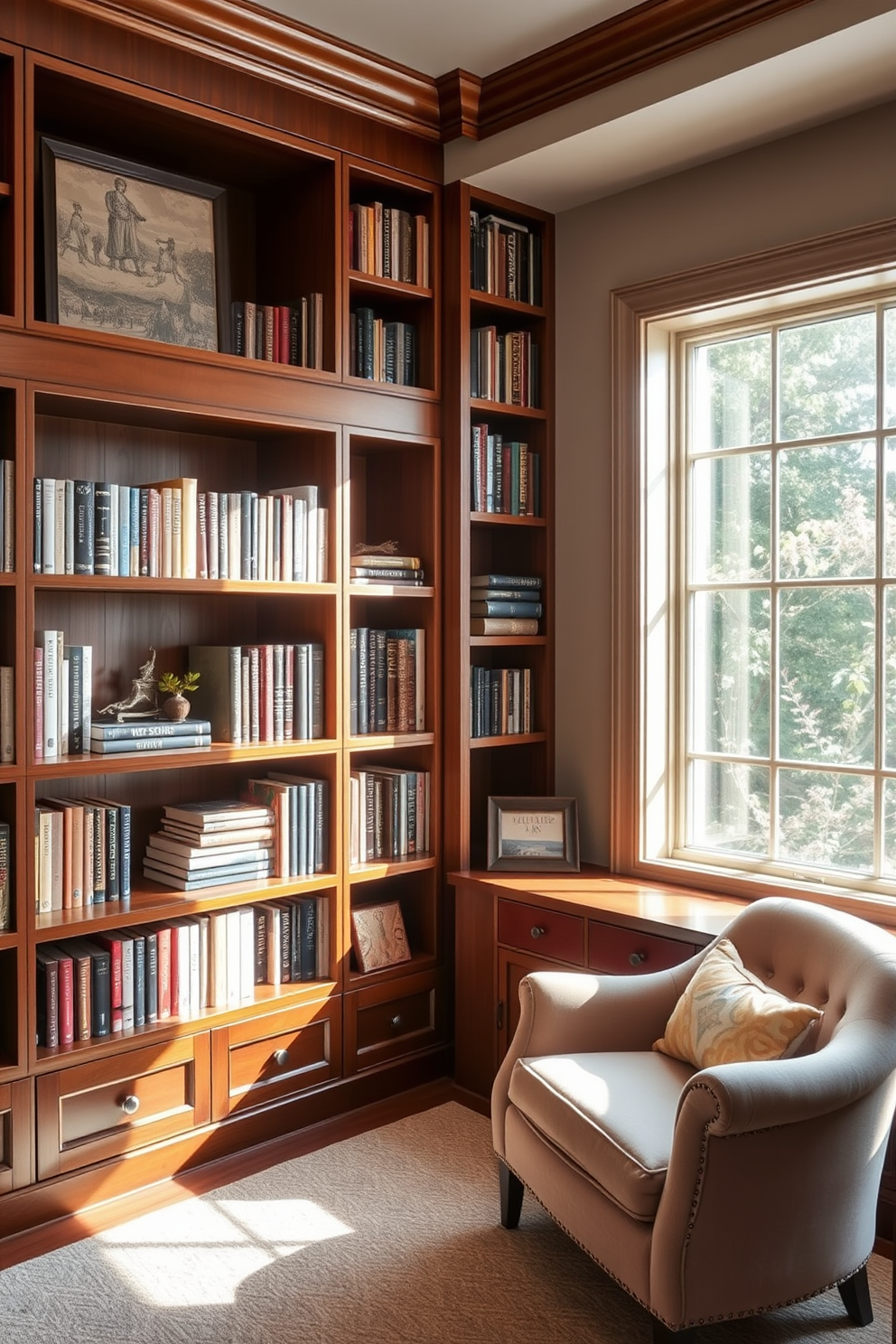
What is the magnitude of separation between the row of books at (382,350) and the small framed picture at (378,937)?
5.17 feet

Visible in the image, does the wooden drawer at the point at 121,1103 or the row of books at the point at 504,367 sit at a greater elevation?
the row of books at the point at 504,367

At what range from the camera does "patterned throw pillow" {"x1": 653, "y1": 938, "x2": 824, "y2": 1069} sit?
86.3 inches

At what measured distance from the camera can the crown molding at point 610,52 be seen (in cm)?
258

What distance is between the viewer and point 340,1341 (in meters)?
2.20

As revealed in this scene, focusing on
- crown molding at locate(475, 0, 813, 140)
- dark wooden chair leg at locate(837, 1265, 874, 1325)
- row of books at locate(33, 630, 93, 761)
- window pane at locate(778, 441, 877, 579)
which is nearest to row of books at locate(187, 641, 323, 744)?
row of books at locate(33, 630, 93, 761)

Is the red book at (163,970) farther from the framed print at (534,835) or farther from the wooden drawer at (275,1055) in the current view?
the framed print at (534,835)

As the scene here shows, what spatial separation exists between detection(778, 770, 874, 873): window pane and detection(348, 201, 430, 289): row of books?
6.02ft

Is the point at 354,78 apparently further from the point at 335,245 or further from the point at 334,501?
the point at 334,501

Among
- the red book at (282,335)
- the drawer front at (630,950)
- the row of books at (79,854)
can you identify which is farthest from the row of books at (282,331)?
the drawer front at (630,950)

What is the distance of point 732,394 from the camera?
3.28 metres

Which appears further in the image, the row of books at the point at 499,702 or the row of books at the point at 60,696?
the row of books at the point at 499,702

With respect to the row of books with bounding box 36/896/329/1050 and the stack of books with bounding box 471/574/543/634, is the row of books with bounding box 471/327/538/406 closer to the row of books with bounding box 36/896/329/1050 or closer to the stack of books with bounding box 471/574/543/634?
the stack of books with bounding box 471/574/543/634

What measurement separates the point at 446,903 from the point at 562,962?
0.53 metres

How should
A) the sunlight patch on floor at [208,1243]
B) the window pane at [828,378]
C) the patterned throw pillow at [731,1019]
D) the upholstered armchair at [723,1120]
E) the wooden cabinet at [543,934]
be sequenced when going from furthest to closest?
1. the window pane at [828,378]
2. the wooden cabinet at [543,934]
3. the sunlight patch on floor at [208,1243]
4. the patterned throw pillow at [731,1019]
5. the upholstered armchair at [723,1120]
